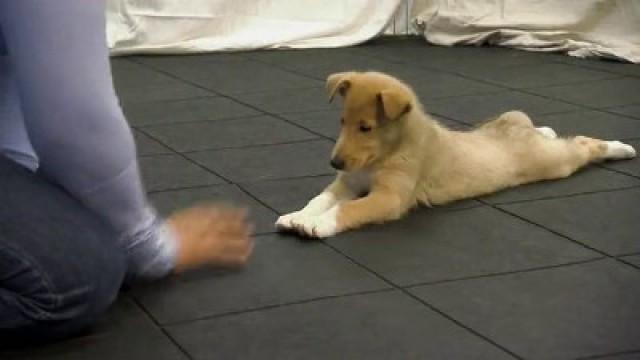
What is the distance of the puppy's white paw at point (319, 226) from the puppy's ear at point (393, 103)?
0.65 ft

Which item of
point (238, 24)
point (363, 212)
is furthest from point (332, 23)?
point (363, 212)

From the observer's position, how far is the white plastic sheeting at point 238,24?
159 inches

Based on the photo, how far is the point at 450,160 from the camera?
6.93ft

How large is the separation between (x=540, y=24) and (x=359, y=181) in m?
2.13

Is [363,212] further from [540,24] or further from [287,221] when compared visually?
[540,24]

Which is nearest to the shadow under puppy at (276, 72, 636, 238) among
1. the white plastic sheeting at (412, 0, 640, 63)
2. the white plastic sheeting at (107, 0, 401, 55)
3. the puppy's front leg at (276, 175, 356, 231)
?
the puppy's front leg at (276, 175, 356, 231)

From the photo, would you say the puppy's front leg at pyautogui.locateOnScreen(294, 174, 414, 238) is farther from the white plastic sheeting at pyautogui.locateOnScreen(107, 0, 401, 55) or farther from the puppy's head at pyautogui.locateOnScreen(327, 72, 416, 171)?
the white plastic sheeting at pyautogui.locateOnScreen(107, 0, 401, 55)

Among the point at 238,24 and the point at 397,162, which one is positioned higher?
the point at 397,162

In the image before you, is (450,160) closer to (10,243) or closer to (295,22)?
(10,243)

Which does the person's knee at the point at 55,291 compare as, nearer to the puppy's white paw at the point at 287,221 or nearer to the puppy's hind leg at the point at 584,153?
the puppy's white paw at the point at 287,221

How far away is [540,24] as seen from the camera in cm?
398

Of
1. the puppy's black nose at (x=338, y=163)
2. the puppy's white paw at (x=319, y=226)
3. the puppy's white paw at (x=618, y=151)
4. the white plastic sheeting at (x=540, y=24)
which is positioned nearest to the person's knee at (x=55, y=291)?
the puppy's white paw at (x=319, y=226)

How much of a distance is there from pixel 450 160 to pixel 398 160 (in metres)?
0.13

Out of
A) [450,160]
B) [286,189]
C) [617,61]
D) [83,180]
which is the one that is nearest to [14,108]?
[83,180]
